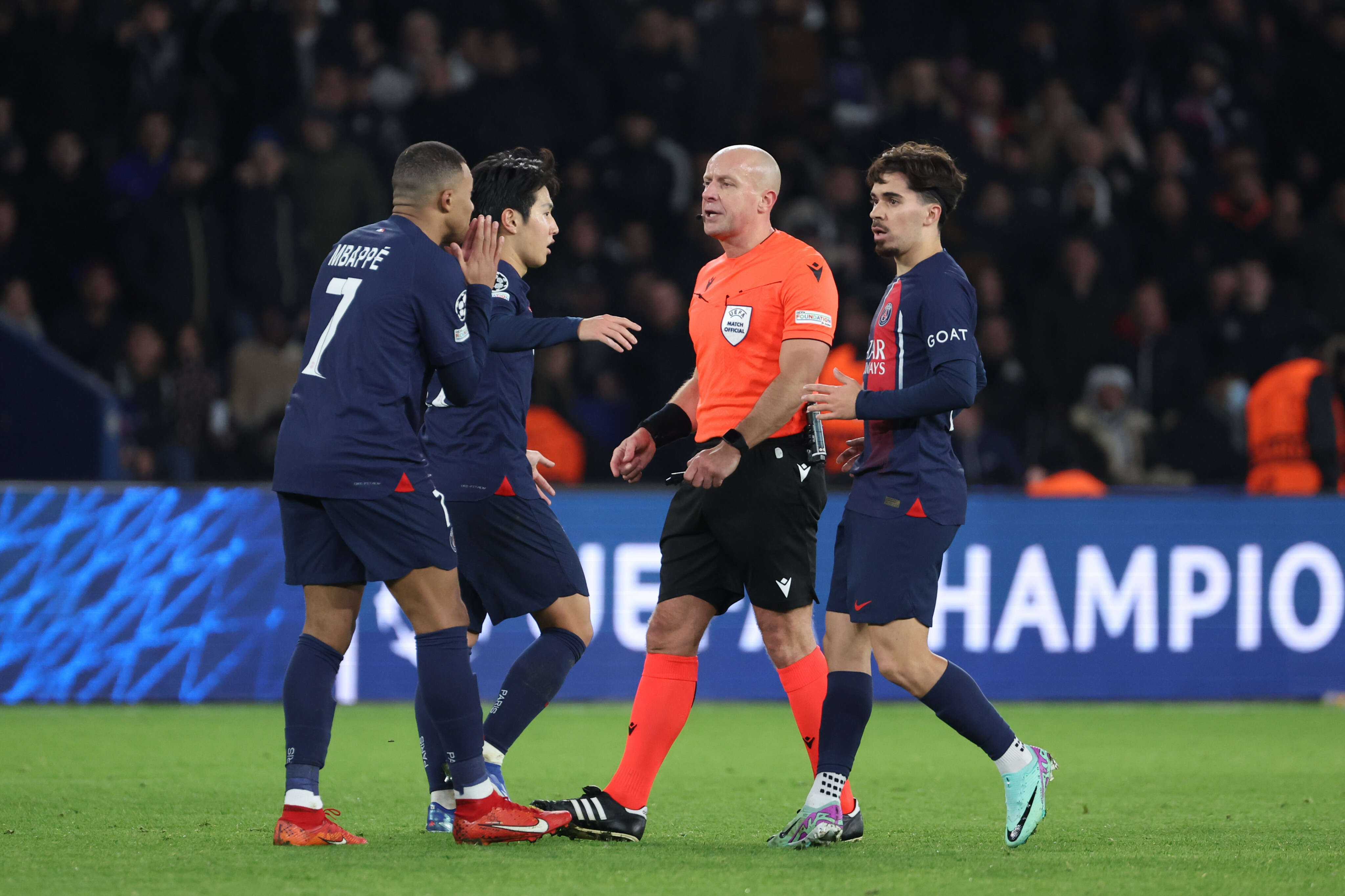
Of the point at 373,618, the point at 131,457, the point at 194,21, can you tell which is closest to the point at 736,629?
the point at 373,618

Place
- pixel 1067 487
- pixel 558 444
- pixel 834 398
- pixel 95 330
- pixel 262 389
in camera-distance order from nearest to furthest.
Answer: pixel 834 398, pixel 1067 487, pixel 558 444, pixel 262 389, pixel 95 330

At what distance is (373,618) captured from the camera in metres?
8.93

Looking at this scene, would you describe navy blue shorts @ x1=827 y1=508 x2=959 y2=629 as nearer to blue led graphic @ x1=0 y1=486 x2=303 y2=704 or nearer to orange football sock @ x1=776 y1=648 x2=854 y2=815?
orange football sock @ x1=776 y1=648 x2=854 y2=815

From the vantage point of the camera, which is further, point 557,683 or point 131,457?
point 131,457

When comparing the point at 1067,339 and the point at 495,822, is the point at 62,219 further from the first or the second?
the point at 495,822

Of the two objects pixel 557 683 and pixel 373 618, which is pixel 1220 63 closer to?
pixel 373 618

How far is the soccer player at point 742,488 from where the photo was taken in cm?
502

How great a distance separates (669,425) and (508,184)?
95cm

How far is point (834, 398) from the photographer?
4.87 metres

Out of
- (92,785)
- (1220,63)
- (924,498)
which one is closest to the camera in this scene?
(924,498)

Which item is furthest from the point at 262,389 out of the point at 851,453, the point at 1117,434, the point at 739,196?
the point at 851,453

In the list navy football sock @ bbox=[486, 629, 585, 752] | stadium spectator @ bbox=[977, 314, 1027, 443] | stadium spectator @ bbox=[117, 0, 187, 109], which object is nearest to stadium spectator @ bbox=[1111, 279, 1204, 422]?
stadium spectator @ bbox=[977, 314, 1027, 443]

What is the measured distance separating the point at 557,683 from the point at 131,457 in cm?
686

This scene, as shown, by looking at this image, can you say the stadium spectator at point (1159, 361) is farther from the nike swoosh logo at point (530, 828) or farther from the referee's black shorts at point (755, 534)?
the nike swoosh logo at point (530, 828)
